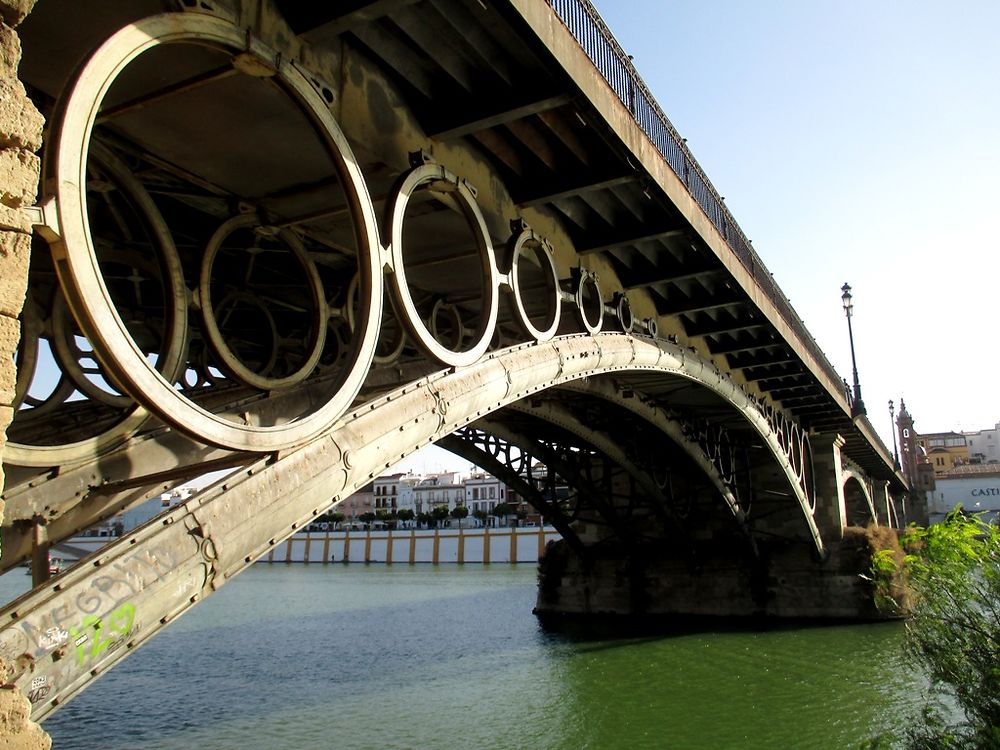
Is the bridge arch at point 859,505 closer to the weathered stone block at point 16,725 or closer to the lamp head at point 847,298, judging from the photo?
the lamp head at point 847,298

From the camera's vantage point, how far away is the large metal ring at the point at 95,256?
3988 mm

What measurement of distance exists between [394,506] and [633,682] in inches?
4388

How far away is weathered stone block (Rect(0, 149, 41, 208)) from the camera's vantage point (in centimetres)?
309

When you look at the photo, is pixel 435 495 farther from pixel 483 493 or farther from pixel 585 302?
pixel 585 302

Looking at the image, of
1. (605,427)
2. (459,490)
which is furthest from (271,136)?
(459,490)

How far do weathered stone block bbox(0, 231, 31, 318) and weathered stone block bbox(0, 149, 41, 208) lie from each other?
138 millimetres

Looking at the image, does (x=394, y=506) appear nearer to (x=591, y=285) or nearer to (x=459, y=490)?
(x=459, y=490)

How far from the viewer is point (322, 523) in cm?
10900

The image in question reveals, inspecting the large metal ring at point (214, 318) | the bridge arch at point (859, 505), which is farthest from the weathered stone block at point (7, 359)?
the bridge arch at point (859, 505)

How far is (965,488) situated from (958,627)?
9268 centimetres

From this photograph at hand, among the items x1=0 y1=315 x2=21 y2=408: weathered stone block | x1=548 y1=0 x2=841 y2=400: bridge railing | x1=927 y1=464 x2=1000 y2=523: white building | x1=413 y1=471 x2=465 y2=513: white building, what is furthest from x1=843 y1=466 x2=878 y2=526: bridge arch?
x1=413 y1=471 x2=465 y2=513: white building

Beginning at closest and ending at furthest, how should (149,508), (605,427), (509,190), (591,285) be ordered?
(509,190), (591,285), (605,427), (149,508)

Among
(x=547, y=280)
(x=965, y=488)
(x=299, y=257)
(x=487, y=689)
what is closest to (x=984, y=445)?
(x=965, y=488)

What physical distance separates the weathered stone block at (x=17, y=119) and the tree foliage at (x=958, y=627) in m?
7.91
